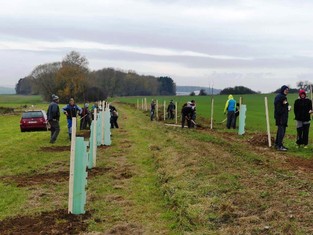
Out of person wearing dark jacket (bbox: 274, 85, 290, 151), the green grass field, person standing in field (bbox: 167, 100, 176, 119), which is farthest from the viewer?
person standing in field (bbox: 167, 100, 176, 119)

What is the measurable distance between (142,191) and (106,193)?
28.9 inches

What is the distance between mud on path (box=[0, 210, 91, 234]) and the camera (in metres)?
6.84

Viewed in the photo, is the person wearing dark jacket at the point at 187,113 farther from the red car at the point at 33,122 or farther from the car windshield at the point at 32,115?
the car windshield at the point at 32,115

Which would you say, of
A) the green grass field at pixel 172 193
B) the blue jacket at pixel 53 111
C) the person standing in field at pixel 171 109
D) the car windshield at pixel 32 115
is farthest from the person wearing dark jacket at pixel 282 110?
the person standing in field at pixel 171 109

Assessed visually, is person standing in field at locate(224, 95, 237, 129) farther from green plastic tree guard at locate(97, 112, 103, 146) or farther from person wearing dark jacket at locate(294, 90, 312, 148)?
person wearing dark jacket at locate(294, 90, 312, 148)

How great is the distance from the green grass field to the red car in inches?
581

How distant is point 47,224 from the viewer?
23.5 ft

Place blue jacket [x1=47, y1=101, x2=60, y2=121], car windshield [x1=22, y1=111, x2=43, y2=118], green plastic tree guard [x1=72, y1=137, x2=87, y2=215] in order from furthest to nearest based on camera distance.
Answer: car windshield [x1=22, y1=111, x2=43, y2=118], blue jacket [x1=47, y1=101, x2=60, y2=121], green plastic tree guard [x1=72, y1=137, x2=87, y2=215]

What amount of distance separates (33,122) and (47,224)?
2289 centimetres

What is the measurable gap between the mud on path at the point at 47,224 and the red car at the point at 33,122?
22113 millimetres

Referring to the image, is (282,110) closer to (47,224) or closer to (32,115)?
(47,224)

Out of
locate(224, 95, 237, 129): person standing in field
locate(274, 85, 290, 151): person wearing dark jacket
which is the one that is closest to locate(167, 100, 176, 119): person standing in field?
locate(224, 95, 237, 129): person standing in field

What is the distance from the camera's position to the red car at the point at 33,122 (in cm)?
2909

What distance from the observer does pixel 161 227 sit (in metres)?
6.96
